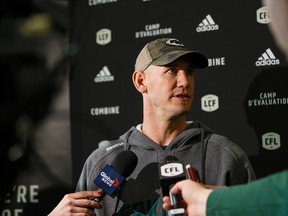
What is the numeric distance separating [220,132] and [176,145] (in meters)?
0.35

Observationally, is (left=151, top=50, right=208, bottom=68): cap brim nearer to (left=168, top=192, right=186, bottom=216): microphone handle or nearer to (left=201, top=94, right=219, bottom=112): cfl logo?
(left=201, top=94, right=219, bottom=112): cfl logo

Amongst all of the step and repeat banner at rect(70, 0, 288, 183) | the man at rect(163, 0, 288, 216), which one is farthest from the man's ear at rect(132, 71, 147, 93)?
the man at rect(163, 0, 288, 216)

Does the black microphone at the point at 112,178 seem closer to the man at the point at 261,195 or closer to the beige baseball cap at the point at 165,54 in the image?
the beige baseball cap at the point at 165,54

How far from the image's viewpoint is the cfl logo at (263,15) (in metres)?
1.91

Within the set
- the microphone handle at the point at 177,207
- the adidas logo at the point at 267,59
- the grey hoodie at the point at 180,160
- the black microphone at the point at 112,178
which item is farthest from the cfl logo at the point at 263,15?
the microphone handle at the point at 177,207

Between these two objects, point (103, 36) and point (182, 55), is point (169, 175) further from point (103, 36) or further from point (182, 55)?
point (103, 36)

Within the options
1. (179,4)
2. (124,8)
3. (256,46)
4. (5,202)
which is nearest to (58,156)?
(5,202)

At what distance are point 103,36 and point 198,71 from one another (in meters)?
0.53

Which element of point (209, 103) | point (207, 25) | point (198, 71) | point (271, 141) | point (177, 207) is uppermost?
point (207, 25)

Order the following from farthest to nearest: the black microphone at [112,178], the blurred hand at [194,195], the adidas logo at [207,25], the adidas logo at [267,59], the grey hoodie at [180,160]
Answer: the adidas logo at [207,25] → the adidas logo at [267,59] → the grey hoodie at [180,160] → the black microphone at [112,178] → the blurred hand at [194,195]

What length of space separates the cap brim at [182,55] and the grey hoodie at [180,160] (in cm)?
23

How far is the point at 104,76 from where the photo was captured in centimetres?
223

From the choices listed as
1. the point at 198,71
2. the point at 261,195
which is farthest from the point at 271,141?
the point at 261,195

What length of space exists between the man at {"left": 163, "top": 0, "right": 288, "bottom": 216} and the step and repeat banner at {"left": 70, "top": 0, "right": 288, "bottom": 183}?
106 cm
